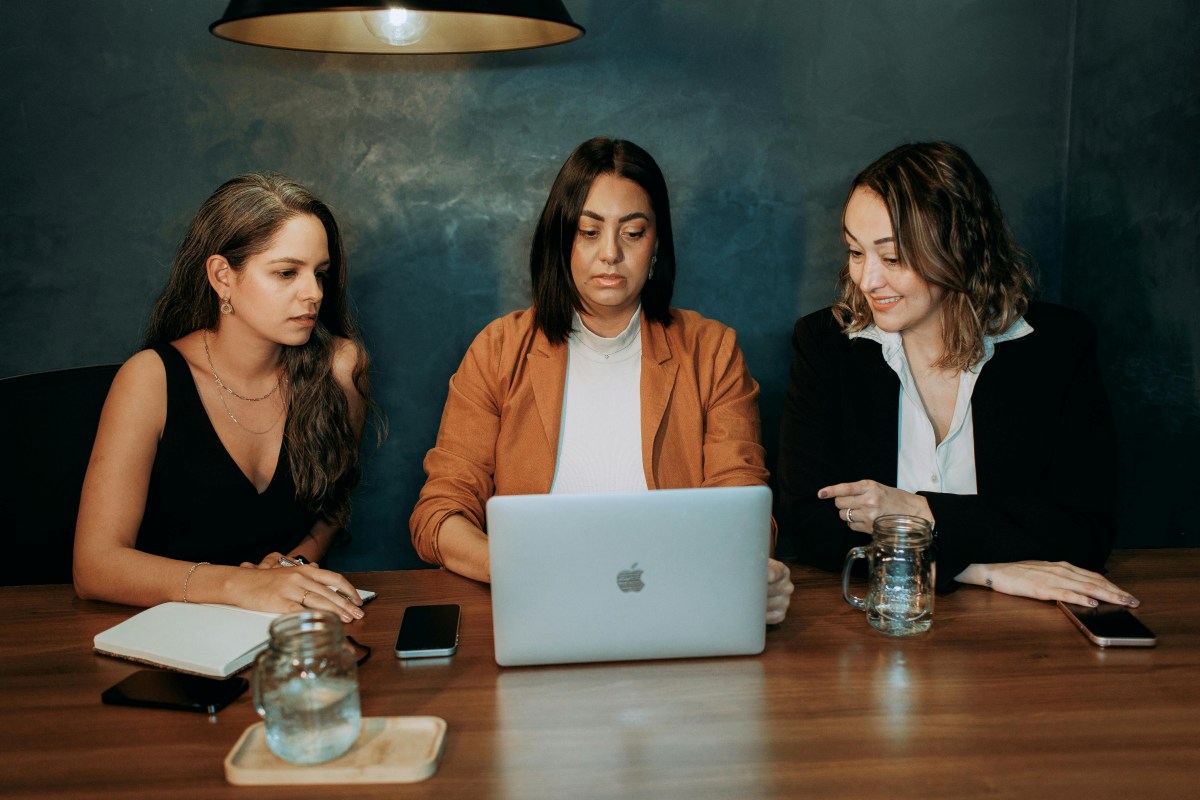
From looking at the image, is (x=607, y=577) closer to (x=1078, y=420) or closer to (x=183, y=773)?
(x=183, y=773)

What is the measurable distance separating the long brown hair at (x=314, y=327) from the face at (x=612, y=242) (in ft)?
1.76

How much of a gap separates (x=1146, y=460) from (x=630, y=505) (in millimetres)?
1741

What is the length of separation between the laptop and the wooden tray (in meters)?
0.19

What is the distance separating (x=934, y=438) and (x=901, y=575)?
0.64m

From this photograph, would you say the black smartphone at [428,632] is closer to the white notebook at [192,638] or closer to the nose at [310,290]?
the white notebook at [192,638]

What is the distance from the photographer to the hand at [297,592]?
57.7 inches

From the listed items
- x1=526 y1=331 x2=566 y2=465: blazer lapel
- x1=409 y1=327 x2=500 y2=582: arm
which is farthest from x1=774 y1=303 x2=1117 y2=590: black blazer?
x1=409 y1=327 x2=500 y2=582: arm

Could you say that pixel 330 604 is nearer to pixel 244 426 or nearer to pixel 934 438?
pixel 244 426

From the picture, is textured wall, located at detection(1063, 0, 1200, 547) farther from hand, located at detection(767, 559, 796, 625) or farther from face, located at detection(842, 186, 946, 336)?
hand, located at detection(767, 559, 796, 625)

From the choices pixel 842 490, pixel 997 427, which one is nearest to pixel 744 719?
pixel 842 490

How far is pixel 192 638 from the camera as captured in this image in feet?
4.48

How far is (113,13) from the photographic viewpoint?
250 cm

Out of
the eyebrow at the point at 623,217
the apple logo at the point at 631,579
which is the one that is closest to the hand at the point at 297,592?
the apple logo at the point at 631,579

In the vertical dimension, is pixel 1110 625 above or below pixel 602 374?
below
